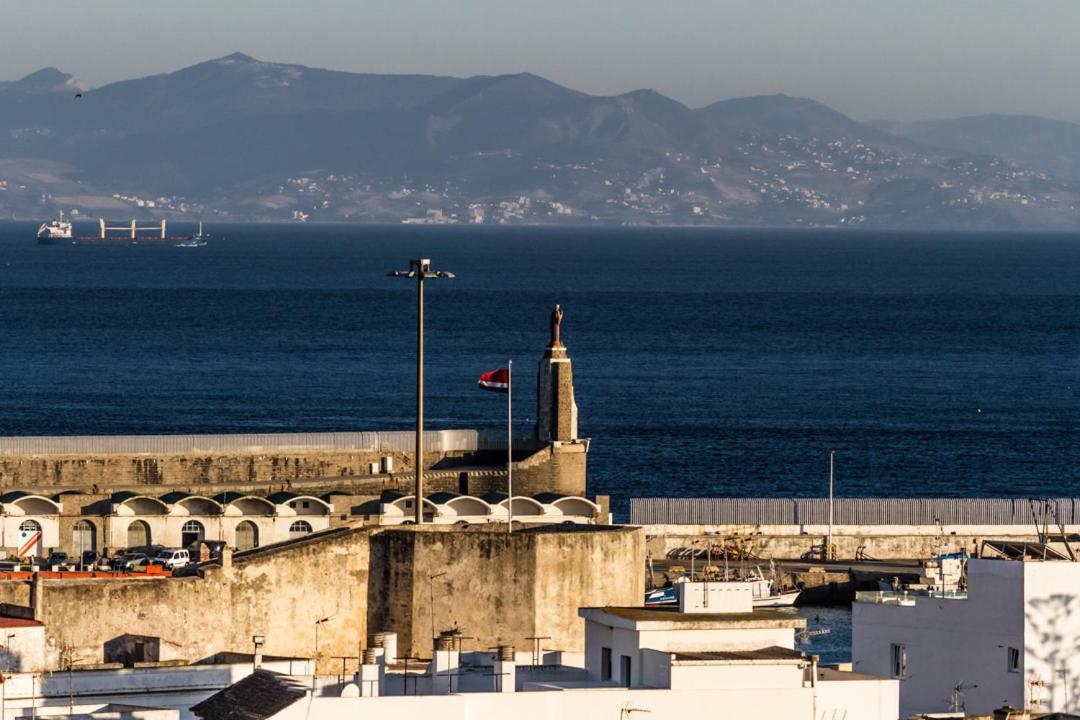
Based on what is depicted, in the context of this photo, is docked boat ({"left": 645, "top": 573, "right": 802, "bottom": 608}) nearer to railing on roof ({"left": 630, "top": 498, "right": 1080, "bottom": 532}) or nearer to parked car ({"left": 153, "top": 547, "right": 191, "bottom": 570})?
railing on roof ({"left": 630, "top": 498, "right": 1080, "bottom": 532})

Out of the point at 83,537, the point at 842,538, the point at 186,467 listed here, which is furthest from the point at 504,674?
the point at 842,538

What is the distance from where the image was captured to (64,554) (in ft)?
170

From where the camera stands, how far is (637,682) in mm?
28094

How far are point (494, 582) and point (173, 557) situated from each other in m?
15.4

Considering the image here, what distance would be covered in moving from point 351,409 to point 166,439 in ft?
186

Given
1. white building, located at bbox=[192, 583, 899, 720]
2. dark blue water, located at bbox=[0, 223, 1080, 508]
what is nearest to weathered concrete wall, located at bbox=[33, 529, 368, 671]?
white building, located at bbox=[192, 583, 899, 720]

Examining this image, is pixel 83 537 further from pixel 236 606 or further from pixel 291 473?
pixel 236 606

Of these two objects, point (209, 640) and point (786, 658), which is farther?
point (209, 640)

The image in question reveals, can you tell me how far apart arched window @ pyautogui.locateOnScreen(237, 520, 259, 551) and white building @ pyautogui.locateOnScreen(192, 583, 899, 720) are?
2662cm

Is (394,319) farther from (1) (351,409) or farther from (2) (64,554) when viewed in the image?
(2) (64,554)

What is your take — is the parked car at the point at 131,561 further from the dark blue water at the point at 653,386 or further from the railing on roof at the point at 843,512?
the dark blue water at the point at 653,386

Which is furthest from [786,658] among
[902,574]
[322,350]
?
[322,350]

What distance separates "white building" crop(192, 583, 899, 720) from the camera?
87.0 feet

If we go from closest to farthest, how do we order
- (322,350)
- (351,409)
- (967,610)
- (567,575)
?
(967,610) → (567,575) → (351,409) → (322,350)
